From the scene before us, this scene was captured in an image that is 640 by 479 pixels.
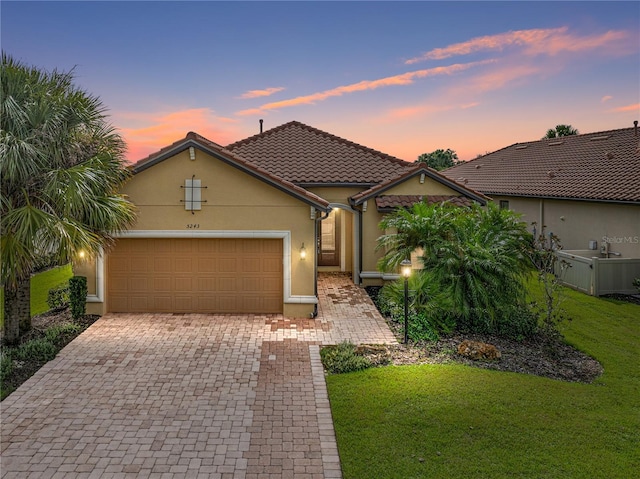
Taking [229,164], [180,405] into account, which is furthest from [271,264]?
[180,405]

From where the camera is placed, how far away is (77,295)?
455 inches

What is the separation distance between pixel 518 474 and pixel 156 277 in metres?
10.2

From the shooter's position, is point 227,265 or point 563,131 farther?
point 563,131

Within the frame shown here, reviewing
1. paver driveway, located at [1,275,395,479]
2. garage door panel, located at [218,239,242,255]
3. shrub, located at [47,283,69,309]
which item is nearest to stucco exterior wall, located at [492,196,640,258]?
paver driveway, located at [1,275,395,479]

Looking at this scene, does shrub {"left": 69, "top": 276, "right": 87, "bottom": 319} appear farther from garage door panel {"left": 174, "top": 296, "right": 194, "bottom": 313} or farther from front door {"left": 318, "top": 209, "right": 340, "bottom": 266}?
front door {"left": 318, "top": 209, "right": 340, "bottom": 266}

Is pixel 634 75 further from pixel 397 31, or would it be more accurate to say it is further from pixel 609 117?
pixel 397 31

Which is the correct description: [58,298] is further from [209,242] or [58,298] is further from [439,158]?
[439,158]

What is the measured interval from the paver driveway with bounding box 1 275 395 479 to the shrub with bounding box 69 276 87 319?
1092mm

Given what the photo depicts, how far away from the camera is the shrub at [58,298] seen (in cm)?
1259

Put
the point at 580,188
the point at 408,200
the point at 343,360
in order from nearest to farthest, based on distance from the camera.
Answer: the point at 343,360 < the point at 408,200 < the point at 580,188

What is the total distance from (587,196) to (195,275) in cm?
1612

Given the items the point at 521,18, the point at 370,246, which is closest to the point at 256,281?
the point at 370,246

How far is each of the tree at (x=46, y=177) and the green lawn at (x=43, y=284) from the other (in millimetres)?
3346

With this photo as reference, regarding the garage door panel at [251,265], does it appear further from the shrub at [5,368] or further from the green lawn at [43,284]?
the green lawn at [43,284]
